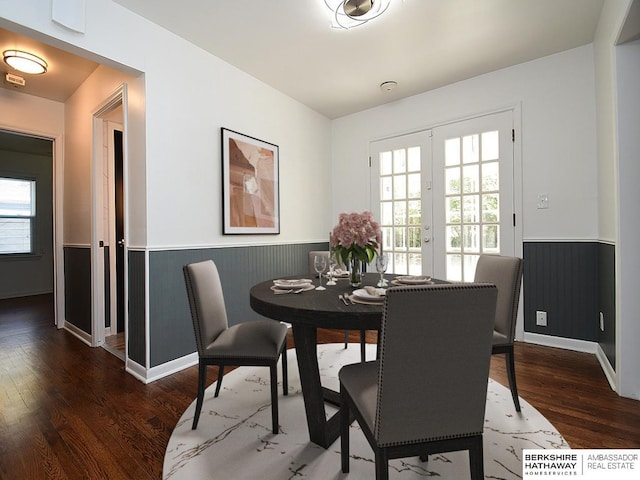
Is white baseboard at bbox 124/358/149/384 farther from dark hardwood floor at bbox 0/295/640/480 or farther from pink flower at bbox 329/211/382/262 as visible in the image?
pink flower at bbox 329/211/382/262

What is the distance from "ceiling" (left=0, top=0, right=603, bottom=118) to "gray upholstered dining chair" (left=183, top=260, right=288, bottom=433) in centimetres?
184

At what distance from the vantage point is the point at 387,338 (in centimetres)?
92

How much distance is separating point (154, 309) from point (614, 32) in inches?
141

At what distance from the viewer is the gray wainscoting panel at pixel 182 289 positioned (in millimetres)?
2359

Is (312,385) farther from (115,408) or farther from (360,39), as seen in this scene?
(360,39)

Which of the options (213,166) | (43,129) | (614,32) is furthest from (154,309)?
(614,32)

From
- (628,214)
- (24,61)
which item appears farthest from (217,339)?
(24,61)

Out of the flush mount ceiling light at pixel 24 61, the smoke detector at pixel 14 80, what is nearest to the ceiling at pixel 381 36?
the flush mount ceiling light at pixel 24 61

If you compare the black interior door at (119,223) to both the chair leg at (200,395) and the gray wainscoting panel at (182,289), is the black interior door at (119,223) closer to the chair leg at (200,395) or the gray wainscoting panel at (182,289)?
the gray wainscoting panel at (182,289)

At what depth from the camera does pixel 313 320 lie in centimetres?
125

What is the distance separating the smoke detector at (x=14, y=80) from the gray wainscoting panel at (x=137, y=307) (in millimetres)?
2140

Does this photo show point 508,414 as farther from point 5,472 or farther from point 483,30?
point 483,30

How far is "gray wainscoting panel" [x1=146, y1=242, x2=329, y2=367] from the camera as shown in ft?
7.74

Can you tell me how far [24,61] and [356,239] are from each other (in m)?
3.16
